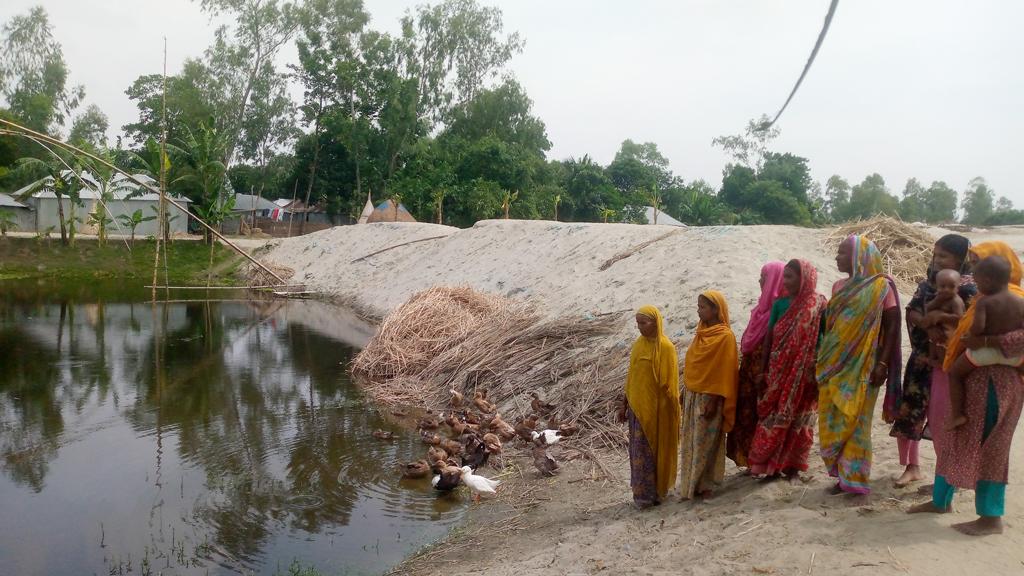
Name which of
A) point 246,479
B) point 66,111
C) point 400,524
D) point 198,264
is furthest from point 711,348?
point 66,111

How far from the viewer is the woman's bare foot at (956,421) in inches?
126

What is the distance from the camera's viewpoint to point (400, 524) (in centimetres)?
525

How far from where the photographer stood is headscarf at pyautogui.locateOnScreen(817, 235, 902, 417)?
3734 millimetres

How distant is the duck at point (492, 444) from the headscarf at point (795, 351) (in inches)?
117

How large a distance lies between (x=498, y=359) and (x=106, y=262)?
22.2m

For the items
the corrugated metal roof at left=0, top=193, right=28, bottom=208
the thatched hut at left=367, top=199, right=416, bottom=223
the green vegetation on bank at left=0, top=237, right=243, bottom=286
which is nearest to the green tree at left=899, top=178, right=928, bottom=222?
the thatched hut at left=367, top=199, right=416, bottom=223

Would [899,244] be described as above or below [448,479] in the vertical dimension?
above

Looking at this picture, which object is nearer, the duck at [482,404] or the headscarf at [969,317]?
the headscarf at [969,317]

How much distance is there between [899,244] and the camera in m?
10.7

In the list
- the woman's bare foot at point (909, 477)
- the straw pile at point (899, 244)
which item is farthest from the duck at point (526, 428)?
the straw pile at point (899, 244)

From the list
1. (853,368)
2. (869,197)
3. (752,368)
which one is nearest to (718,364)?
(752,368)

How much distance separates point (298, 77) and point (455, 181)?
35.1 feet

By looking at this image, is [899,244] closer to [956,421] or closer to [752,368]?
[752,368]

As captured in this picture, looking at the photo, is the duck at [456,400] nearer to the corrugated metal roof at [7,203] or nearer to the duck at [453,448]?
the duck at [453,448]
